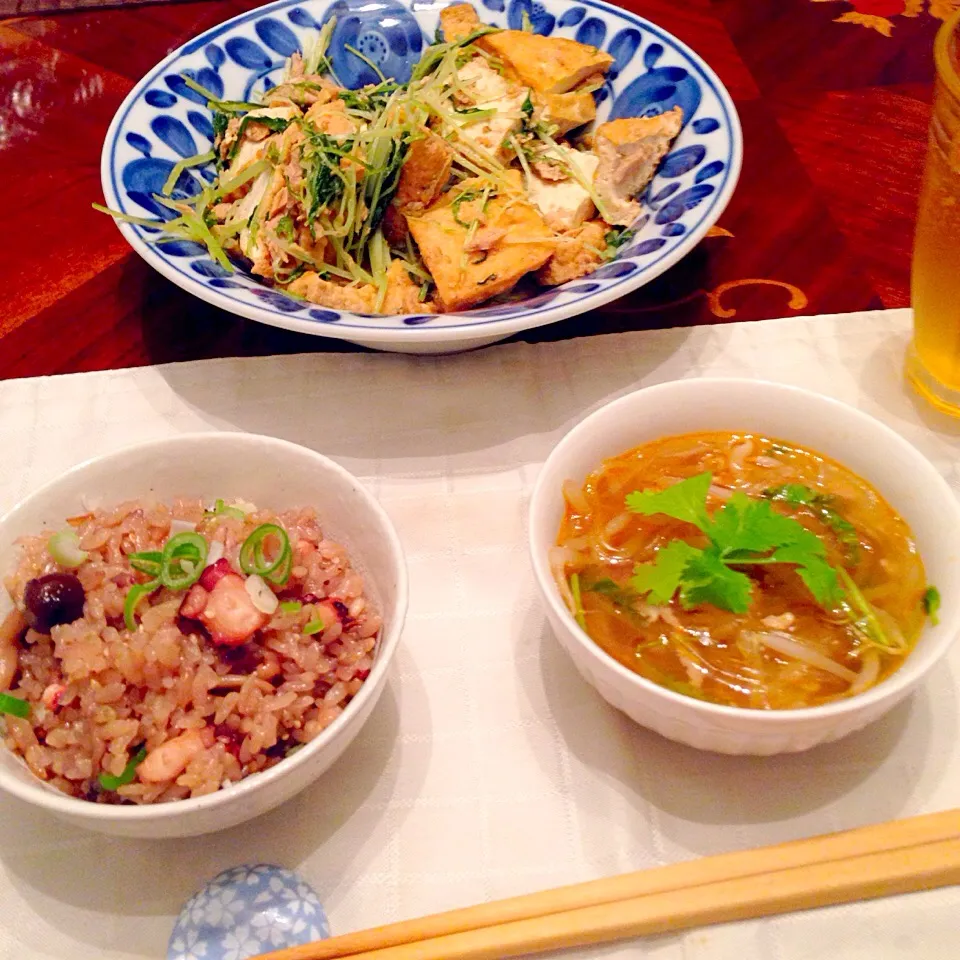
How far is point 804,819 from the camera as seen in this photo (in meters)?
1.18

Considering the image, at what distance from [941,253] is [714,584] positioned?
828mm

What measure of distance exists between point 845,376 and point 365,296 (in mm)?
990

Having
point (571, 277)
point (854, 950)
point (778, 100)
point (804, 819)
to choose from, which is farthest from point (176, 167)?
point (854, 950)

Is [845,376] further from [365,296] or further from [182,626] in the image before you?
[182,626]

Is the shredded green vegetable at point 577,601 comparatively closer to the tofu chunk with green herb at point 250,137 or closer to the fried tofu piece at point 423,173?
the fried tofu piece at point 423,173

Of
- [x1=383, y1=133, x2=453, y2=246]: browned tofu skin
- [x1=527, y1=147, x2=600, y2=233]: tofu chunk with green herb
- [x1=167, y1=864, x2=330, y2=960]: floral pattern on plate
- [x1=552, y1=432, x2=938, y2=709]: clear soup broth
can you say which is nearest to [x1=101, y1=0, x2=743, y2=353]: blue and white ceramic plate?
[x1=527, y1=147, x2=600, y2=233]: tofu chunk with green herb

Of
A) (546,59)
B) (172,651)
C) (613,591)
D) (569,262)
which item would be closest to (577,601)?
(613,591)

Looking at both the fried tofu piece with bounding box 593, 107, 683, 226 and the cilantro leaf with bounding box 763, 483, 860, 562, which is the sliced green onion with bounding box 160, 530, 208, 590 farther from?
the fried tofu piece with bounding box 593, 107, 683, 226

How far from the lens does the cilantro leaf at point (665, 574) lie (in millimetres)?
1165

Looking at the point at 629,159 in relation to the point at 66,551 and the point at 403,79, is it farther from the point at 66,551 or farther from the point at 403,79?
the point at 66,551

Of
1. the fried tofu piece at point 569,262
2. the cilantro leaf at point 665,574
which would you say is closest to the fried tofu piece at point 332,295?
the fried tofu piece at point 569,262

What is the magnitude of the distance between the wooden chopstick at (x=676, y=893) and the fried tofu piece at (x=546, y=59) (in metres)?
1.80

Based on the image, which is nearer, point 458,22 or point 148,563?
point 148,563

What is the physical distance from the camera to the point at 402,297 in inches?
70.9
